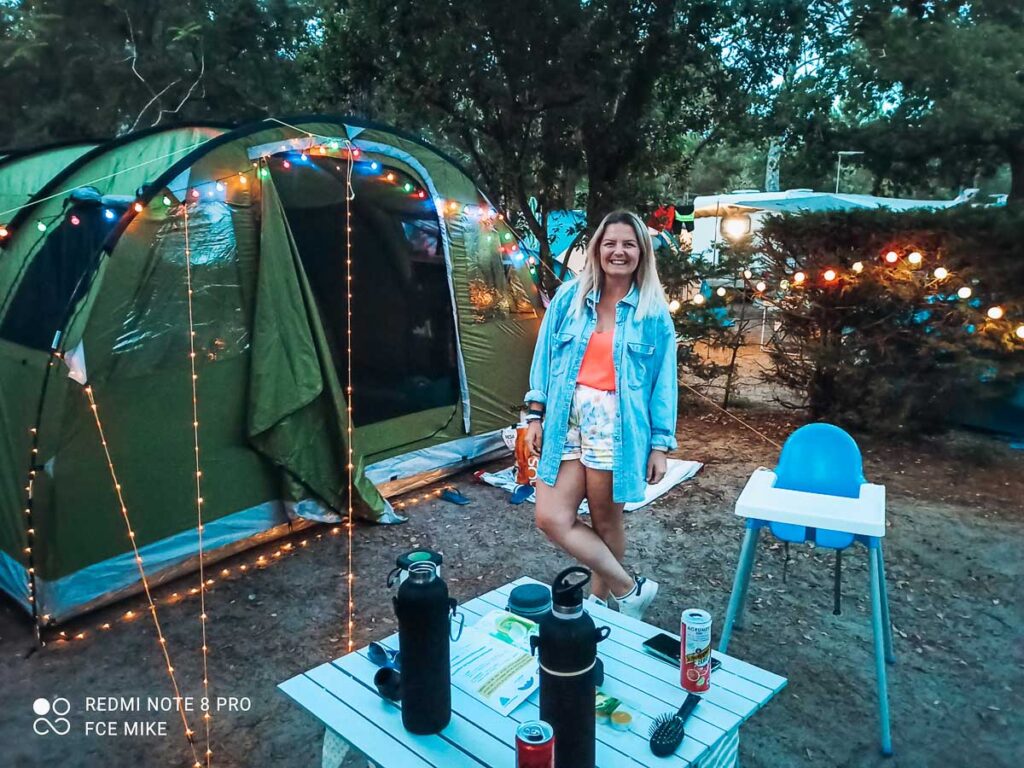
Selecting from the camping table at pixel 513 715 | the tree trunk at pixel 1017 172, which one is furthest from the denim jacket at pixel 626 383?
the tree trunk at pixel 1017 172

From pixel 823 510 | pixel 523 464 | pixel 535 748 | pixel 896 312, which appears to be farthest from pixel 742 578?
pixel 896 312

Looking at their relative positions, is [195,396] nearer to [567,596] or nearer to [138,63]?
[567,596]

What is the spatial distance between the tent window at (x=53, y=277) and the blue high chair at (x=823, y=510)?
2844 millimetres

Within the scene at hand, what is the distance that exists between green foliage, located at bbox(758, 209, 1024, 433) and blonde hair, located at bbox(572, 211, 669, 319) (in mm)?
3260

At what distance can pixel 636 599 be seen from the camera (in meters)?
2.66

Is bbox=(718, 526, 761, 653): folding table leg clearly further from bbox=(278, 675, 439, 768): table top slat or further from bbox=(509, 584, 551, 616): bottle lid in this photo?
bbox=(278, 675, 439, 768): table top slat

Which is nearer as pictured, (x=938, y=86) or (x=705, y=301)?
(x=938, y=86)

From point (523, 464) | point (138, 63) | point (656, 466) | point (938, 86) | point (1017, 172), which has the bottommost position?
point (523, 464)

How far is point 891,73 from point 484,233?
3117mm

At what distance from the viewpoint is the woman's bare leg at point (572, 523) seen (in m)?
2.60

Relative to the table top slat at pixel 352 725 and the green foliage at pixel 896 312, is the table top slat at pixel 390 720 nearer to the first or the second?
the table top slat at pixel 352 725

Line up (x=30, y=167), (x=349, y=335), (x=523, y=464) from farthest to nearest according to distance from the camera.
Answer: (x=523, y=464) → (x=30, y=167) → (x=349, y=335)

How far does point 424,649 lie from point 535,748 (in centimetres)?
38

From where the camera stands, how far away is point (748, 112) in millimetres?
6688
